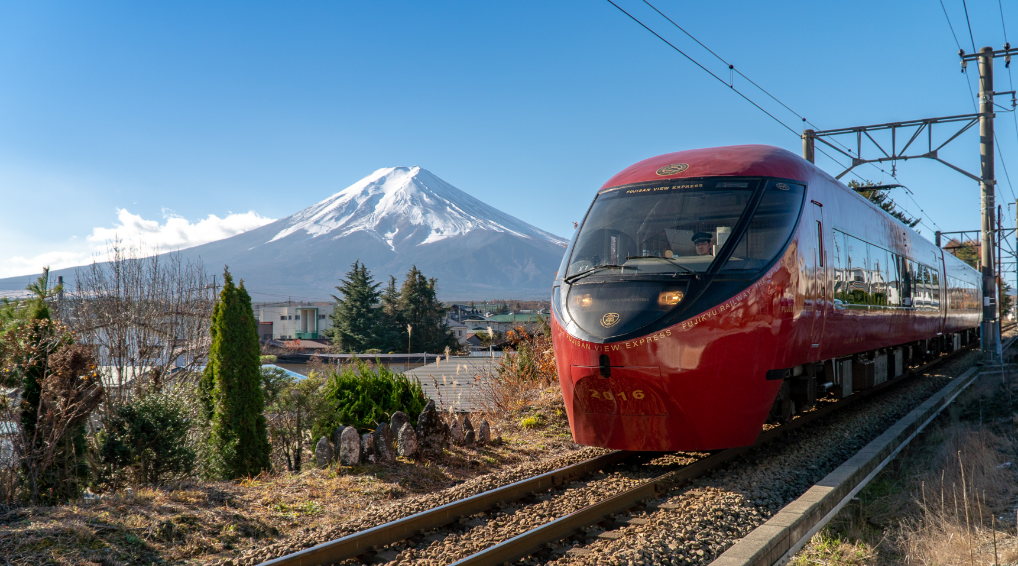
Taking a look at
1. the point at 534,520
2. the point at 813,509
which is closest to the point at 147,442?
the point at 534,520

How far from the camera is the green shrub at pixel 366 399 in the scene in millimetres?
8750

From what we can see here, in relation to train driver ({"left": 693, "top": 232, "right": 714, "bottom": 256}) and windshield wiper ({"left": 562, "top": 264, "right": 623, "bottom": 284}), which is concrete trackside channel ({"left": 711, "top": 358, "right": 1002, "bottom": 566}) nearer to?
train driver ({"left": 693, "top": 232, "right": 714, "bottom": 256})

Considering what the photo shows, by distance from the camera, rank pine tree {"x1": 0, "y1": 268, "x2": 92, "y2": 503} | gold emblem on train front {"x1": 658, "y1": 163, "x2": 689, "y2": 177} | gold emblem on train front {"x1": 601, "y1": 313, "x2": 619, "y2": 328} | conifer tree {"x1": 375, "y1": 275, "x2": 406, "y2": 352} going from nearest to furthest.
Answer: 1. gold emblem on train front {"x1": 601, "y1": 313, "x2": 619, "y2": 328}
2. pine tree {"x1": 0, "y1": 268, "x2": 92, "y2": 503}
3. gold emblem on train front {"x1": 658, "y1": 163, "x2": 689, "y2": 177}
4. conifer tree {"x1": 375, "y1": 275, "x2": 406, "y2": 352}

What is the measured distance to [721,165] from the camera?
7.20 metres

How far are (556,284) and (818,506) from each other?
304cm

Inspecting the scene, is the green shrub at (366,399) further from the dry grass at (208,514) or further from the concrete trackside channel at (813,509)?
the concrete trackside channel at (813,509)

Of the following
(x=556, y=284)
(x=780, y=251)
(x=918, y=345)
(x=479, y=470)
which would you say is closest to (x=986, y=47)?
(x=918, y=345)

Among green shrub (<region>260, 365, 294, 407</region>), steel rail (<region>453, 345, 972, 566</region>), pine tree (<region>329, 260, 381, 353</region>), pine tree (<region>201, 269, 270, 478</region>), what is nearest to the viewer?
steel rail (<region>453, 345, 972, 566</region>)

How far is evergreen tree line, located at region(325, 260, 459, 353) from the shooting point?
172 feet

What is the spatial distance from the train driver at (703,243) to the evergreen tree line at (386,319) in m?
45.6

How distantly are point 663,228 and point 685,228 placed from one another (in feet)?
0.70

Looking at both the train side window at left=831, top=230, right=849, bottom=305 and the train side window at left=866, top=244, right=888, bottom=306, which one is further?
the train side window at left=866, top=244, right=888, bottom=306

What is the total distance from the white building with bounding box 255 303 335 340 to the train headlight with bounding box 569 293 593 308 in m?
77.5

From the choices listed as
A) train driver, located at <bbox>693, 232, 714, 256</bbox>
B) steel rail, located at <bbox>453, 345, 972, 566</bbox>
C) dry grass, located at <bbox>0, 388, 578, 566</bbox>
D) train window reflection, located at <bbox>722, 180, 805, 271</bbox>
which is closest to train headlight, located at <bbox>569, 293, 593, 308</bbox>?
train driver, located at <bbox>693, 232, 714, 256</bbox>
